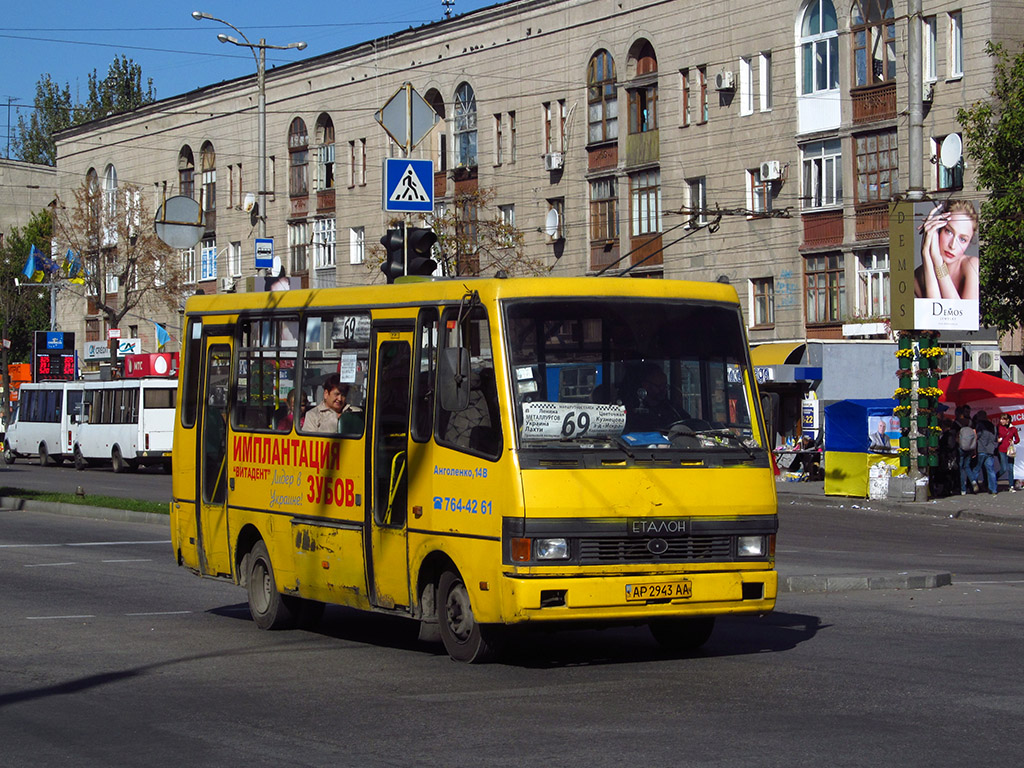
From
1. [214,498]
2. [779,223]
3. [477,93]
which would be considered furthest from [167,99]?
[214,498]

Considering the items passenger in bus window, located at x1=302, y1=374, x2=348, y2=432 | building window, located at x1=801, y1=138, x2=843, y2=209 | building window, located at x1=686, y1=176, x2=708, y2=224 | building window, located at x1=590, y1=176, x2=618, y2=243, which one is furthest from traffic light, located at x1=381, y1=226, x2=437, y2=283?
building window, located at x1=590, y1=176, x2=618, y2=243

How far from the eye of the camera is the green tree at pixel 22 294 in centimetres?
8631

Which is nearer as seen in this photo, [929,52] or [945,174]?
[945,174]

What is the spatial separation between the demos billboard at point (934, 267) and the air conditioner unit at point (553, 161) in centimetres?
2289

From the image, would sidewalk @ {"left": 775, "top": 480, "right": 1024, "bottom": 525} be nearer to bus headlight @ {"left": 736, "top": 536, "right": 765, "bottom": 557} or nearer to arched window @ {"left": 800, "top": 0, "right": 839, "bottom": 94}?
arched window @ {"left": 800, "top": 0, "right": 839, "bottom": 94}

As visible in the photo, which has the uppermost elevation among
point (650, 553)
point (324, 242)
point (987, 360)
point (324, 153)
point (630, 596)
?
point (324, 153)

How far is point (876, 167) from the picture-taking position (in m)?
43.2

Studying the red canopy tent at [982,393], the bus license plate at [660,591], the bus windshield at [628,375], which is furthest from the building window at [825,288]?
the bus license plate at [660,591]

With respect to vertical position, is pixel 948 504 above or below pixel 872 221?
below

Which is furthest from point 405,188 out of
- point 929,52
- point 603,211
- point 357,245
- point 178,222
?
point 357,245

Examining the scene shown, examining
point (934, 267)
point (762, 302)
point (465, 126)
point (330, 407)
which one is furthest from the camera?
point (465, 126)

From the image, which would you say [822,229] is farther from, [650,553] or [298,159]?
[650,553]

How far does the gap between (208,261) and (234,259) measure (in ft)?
6.75

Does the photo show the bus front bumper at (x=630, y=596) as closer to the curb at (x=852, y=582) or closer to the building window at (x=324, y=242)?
the curb at (x=852, y=582)
